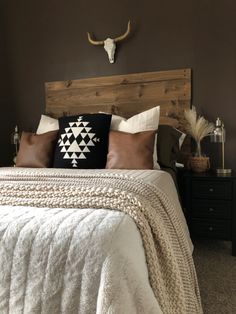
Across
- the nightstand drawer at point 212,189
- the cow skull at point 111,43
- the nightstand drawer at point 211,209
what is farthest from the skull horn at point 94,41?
the nightstand drawer at point 211,209

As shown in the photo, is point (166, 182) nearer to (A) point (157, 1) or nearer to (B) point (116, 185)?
(B) point (116, 185)

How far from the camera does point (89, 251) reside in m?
0.90

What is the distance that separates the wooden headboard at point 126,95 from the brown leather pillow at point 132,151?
679 mm

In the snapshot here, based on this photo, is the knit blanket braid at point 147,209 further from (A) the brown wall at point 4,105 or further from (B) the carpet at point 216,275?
(A) the brown wall at point 4,105

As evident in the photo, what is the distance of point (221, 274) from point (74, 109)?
2.07m

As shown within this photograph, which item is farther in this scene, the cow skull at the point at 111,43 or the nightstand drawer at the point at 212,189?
the cow skull at the point at 111,43

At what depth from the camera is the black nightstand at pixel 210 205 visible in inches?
85.4

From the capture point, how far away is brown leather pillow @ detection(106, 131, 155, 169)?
2.06 m

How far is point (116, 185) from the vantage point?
132 cm

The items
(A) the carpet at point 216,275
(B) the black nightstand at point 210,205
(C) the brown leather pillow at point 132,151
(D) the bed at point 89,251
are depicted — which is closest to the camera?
(D) the bed at point 89,251

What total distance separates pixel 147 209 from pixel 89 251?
330 millimetres

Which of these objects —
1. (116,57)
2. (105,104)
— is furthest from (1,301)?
(116,57)

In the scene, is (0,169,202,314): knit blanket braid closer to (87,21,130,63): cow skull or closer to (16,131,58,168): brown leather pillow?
(16,131,58,168): brown leather pillow

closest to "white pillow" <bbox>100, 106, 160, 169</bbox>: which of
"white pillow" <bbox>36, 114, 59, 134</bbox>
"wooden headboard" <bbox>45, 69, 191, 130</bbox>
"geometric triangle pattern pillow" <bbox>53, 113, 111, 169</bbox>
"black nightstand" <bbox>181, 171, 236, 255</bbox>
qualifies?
"geometric triangle pattern pillow" <bbox>53, 113, 111, 169</bbox>
